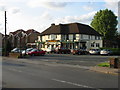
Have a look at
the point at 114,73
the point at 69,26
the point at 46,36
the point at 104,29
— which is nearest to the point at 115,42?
the point at 104,29

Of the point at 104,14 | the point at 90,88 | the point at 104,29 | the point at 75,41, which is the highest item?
the point at 104,14

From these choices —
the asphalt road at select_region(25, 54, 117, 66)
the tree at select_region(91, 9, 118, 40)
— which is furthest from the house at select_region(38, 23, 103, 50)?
the asphalt road at select_region(25, 54, 117, 66)

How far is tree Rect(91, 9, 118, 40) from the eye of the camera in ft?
232

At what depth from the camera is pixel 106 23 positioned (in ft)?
234

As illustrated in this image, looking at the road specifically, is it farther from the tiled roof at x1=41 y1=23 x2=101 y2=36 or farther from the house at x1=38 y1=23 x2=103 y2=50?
Answer: the tiled roof at x1=41 y1=23 x2=101 y2=36

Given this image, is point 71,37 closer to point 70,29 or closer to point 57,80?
point 70,29

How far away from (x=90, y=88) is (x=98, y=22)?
64.3 metres

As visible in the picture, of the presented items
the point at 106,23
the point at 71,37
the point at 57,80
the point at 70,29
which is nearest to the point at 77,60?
the point at 57,80

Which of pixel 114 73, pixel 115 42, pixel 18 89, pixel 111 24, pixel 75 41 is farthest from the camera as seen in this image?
pixel 115 42

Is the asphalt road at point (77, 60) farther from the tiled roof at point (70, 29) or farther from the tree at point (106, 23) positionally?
the tree at point (106, 23)

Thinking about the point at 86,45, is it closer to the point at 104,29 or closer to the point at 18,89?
the point at 104,29

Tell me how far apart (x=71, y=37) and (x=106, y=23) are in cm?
1574

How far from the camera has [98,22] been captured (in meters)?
72.0

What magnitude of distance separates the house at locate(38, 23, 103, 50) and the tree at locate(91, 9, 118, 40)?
12.7 feet
